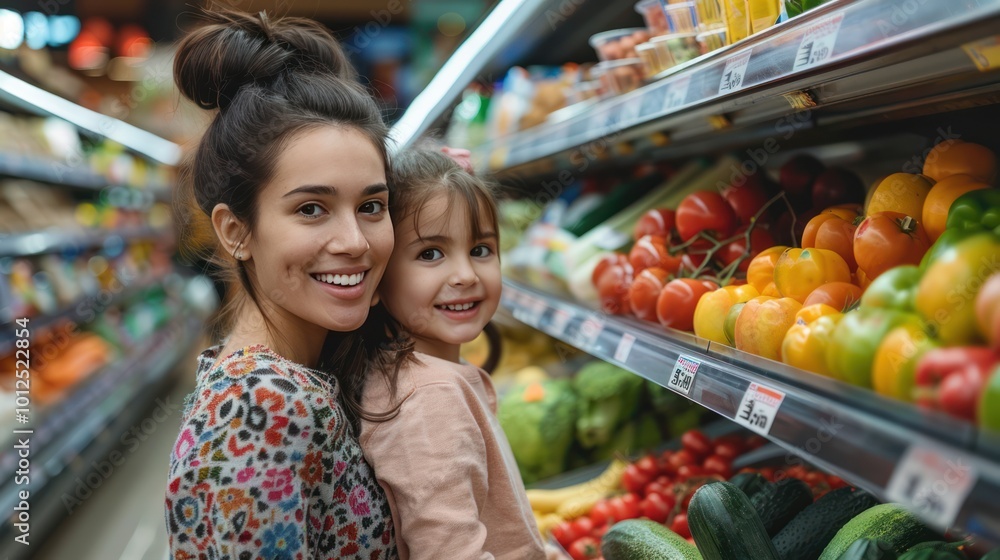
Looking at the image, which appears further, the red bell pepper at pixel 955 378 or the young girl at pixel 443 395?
the young girl at pixel 443 395

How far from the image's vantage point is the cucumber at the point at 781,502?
1571mm

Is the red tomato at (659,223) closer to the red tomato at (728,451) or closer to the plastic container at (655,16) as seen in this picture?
the plastic container at (655,16)

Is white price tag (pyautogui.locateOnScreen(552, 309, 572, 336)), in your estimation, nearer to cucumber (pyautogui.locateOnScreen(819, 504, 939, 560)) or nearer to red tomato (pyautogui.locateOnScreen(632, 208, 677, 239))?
red tomato (pyautogui.locateOnScreen(632, 208, 677, 239))

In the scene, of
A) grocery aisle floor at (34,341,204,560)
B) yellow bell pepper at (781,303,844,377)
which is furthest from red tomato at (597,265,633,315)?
grocery aisle floor at (34,341,204,560)

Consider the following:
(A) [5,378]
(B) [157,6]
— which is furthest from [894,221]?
(B) [157,6]

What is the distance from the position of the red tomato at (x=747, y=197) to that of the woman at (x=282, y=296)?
0.92 m

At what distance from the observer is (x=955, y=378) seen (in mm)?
731

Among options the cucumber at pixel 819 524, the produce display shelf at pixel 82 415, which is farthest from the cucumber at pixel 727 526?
the produce display shelf at pixel 82 415

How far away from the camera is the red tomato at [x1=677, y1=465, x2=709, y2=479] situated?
2.08 meters

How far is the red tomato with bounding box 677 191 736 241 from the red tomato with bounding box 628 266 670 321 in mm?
167

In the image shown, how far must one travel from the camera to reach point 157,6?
21.7 ft

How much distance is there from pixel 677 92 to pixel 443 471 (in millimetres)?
788

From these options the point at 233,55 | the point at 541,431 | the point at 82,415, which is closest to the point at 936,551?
the point at 233,55

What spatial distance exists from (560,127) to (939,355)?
1.52 m
